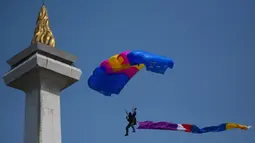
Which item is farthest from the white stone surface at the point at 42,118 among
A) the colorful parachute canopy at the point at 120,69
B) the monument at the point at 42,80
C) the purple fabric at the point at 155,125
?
the purple fabric at the point at 155,125

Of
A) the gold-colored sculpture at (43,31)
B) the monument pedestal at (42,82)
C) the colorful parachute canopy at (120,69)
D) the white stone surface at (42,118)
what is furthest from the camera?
the colorful parachute canopy at (120,69)

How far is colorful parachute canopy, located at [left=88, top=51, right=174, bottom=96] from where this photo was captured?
20719mm

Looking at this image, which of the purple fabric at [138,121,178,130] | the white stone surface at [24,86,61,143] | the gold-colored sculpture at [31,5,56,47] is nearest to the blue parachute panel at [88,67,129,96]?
the purple fabric at [138,121,178,130]

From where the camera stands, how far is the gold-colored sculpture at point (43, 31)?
18250mm

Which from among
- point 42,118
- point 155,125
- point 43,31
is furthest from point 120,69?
point 42,118

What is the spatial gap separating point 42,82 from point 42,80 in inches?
2.7

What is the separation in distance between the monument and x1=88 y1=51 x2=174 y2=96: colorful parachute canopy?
360 centimetres

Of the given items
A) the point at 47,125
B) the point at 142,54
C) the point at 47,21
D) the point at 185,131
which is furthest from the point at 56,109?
the point at 185,131

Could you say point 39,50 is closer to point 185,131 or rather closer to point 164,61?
point 164,61

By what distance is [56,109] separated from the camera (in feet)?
56.6

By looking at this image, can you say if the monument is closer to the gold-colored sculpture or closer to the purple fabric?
the gold-colored sculpture

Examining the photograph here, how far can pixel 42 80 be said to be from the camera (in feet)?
Answer: 56.8

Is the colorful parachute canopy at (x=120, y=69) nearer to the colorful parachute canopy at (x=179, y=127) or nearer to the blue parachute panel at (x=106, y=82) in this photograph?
the blue parachute panel at (x=106, y=82)

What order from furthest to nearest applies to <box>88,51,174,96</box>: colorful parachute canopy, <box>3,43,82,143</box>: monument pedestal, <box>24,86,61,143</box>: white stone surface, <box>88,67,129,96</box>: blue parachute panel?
<box>88,67,129,96</box>: blue parachute panel, <box>88,51,174,96</box>: colorful parachute canopy, <box>3,43,82,143</box>: monument pedestal, <box>24,86,61,143</box>: white stone surface
